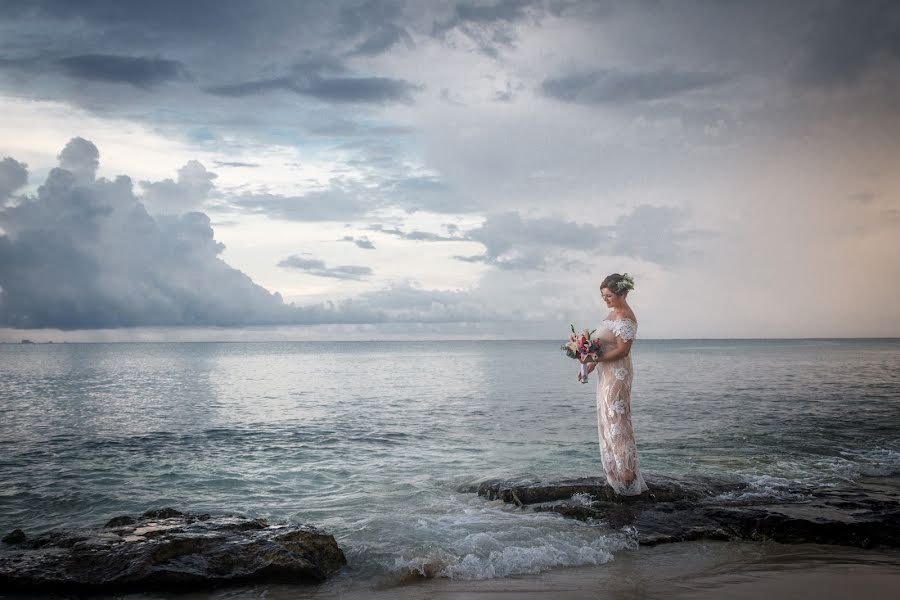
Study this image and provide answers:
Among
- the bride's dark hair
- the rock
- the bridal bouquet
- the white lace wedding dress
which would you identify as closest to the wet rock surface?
the white lace wedding dress

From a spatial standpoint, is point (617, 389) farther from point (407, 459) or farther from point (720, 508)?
point (407, 459)

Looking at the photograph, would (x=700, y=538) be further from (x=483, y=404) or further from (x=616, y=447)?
(x=483, y=404)

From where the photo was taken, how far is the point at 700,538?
877cm

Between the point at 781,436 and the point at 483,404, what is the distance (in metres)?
16.0

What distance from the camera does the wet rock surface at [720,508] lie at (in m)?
8.73

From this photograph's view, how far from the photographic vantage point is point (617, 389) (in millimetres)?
10242

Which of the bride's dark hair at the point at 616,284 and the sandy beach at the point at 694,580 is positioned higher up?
the bride's dark hair at the point at 616,284

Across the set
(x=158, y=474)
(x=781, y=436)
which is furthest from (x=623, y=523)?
(x=781, y=436)

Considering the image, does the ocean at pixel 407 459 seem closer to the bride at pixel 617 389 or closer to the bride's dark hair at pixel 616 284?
the bride at pixel 617 389

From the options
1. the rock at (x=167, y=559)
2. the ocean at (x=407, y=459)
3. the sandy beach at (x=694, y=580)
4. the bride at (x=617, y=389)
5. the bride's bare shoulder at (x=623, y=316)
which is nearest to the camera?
the sandy beach at (x=694, y=580)

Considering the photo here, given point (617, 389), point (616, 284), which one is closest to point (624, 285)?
point (616, 284)

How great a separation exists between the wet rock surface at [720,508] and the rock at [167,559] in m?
4.23

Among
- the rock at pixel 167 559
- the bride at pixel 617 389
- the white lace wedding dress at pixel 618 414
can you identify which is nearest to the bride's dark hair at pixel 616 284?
the bride at pixel 617 389

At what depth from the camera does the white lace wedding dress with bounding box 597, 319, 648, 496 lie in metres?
10.2
